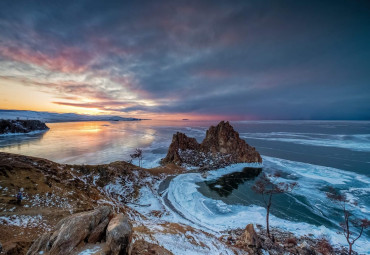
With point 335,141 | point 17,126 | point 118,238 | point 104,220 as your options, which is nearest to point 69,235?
point 104,220

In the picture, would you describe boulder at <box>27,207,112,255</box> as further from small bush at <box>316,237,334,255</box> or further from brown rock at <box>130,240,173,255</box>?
small bush at <box>316,237,334,255</box>

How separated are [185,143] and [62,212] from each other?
57588mm

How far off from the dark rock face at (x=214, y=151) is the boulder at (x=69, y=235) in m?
53.7

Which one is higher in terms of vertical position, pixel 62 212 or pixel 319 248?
pixel 62 212

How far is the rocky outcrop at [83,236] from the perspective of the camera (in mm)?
10219

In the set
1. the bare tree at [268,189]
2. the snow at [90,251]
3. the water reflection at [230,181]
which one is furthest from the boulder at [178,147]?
the snow at [90,251]

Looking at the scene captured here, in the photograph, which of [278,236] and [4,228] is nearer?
[4,228]

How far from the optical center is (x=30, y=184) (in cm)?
2484

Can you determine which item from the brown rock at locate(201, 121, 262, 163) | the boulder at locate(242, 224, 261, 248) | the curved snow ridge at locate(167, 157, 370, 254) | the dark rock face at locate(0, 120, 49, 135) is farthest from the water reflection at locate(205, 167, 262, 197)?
the dark rock face at locate(0, 120, 49, 135)

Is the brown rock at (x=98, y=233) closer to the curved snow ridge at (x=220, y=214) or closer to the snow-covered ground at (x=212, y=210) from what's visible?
the snow-covered ground at (x=212, y=210)

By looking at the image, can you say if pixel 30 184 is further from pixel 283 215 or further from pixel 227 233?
pixel 283 215

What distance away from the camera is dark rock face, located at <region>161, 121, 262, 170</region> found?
67.5 m

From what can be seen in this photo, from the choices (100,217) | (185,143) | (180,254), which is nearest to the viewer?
(100,217)

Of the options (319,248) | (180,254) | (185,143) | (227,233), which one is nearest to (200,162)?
(185,143)
